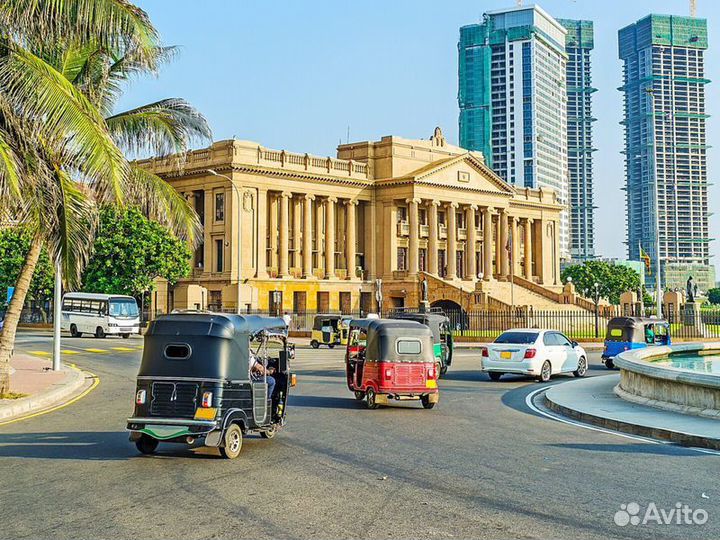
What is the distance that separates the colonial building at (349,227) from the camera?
71125mm

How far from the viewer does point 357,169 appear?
80.3 m

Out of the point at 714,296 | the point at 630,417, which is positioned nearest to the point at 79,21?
the point at 630,417

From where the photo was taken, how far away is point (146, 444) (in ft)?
37.8

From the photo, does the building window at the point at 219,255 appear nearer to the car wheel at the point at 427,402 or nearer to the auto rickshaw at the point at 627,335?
the auto rickshaw at the point at 627,335

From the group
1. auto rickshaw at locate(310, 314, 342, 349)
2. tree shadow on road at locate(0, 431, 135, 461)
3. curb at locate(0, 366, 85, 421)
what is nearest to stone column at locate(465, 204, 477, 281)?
auto rickshaw at locate(310, 314, 342, 349)

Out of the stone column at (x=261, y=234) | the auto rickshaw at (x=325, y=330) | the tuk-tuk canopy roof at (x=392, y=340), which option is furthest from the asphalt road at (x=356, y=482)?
the stone column at (x=261, y=234)

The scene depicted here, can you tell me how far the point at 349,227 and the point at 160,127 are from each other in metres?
58.8

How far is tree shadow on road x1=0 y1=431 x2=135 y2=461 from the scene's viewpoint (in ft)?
37.8

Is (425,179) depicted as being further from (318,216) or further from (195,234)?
(195,234)

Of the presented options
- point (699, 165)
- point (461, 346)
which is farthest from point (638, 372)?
point (699, 165)

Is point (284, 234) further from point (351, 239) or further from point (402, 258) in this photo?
point (402, 258)

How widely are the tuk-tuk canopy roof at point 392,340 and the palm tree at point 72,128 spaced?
5.68 meters

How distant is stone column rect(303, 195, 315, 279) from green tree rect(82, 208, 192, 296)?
14.0 meters

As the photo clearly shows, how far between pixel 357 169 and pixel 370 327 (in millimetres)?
63251
